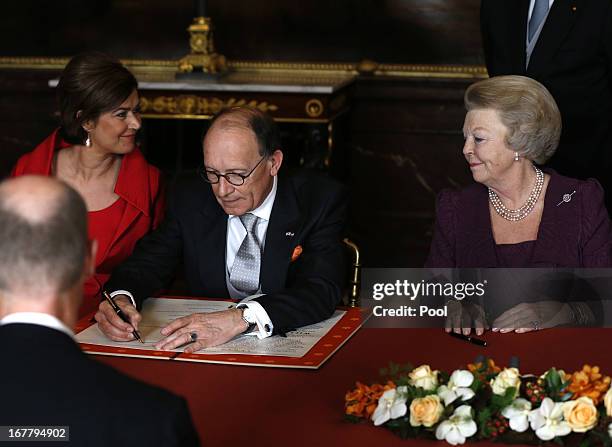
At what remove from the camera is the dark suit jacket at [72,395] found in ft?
5.87

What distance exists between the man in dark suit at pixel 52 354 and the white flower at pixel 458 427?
722mm

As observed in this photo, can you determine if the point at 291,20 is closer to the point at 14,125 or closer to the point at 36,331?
the point at 14,125

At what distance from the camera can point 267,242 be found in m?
3.66

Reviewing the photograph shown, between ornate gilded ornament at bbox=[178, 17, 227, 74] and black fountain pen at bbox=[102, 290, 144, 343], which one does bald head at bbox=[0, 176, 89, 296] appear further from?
ornate gilded ornament at bbox=[178, 17, 227, 74]

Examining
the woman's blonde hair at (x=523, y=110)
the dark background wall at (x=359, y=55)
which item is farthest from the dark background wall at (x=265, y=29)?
the woman's blonde hair at (x=523, y=110)


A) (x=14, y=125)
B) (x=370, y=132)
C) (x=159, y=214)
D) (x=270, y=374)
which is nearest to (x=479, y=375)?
(x=270, y=374)

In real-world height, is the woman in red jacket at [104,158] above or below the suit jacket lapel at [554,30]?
below

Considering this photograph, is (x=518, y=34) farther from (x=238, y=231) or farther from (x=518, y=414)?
(x=518, y=414)

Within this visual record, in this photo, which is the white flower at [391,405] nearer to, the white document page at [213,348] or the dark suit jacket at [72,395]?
the white document page at [213,348]

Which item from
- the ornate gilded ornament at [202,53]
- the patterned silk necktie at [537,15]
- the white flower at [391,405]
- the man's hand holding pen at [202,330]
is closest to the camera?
the white flower at [391,405]

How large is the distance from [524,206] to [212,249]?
1.10 m

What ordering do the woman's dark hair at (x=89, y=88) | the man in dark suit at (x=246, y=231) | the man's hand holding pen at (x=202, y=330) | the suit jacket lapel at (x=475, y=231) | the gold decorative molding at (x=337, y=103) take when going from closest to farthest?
1. the man's hand holding pen at (x=202, y=330)
2. the man in dark suit at (x=246, y=231)
3. the suit jacket lapel at (x=475, y=231)
4. the woman's dark hair at (x=89, y=88)
5. the gold decorative molding at (x=337, y=103)

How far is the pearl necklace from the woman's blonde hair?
9 centimetres

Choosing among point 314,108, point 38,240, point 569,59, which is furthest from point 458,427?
point 314,108
